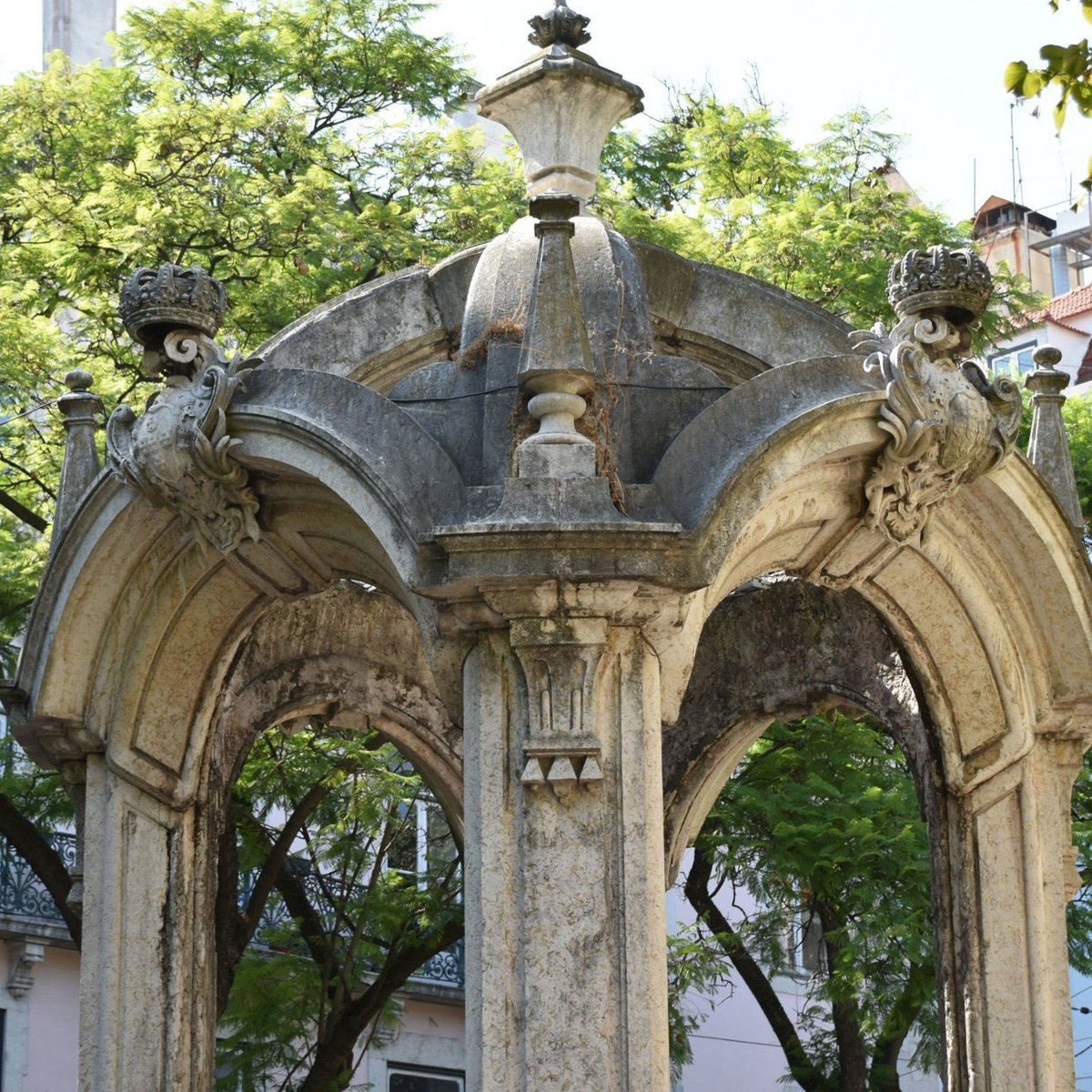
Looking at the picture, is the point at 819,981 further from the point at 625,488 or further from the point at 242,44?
the point at 625,488

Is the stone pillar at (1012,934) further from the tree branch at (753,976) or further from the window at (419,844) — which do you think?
the tree branch at (753,976)

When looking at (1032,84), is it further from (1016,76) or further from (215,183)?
(215,183)

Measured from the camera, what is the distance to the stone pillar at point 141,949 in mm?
9242

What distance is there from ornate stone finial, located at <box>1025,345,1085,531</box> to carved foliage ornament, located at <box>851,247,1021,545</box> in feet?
2.22

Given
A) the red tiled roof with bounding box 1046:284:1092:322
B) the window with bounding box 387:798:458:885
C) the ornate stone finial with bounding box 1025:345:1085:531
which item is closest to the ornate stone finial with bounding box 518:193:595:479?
the ornate stone finial with bounding box 1025:345:1085:531

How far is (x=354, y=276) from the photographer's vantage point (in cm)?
1566

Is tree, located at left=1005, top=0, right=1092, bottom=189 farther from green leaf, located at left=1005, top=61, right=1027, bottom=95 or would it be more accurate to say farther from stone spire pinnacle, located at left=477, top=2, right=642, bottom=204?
stone spire pinnacle, located at left=477, top=2, right=642, bottom=204

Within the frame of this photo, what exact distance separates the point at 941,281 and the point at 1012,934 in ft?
8.23

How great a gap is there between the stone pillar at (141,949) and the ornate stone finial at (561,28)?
10.7 feet

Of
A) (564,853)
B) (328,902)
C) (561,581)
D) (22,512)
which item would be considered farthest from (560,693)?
(328,902)

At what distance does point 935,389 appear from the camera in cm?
877

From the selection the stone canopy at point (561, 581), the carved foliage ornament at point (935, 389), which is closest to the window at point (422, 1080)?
the stone canopy at point (561, 581)

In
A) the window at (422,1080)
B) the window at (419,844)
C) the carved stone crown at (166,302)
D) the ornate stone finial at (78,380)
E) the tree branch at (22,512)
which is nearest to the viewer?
the carved stone crown at (166,302)

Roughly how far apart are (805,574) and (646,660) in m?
1.74
